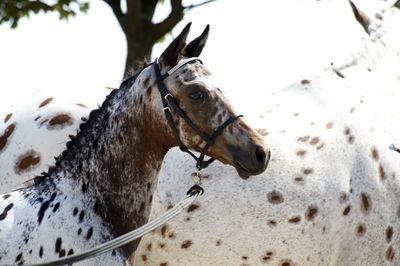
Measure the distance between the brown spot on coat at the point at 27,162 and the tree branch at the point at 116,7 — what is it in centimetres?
467

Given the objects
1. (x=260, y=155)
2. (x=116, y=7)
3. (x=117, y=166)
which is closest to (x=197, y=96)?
(x=260, y=155)

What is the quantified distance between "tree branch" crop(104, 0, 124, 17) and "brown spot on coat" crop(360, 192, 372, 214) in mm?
5311

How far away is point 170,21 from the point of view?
916 centimetres

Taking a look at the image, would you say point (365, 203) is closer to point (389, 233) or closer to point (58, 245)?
point (389, 233)

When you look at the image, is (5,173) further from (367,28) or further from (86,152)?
(367,28)

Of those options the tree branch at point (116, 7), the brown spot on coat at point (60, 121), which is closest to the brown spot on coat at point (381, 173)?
the brown spot on coat at point (60, 121)

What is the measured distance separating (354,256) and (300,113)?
115 cm

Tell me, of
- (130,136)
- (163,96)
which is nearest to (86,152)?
(130,136)

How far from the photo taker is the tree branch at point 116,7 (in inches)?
365

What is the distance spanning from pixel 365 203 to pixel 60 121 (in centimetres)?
236

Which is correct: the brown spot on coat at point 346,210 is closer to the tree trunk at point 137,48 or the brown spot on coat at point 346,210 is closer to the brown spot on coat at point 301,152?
the brown spot on coat at point 301,152

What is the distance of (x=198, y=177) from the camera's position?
378 centimetres

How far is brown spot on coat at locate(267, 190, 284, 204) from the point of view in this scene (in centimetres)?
479

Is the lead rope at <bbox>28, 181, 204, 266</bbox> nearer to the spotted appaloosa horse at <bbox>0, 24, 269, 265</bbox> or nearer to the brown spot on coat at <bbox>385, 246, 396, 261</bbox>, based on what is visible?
the spotted appaloosa horse at <bbox>0, 24, 269, 265</bbox>
